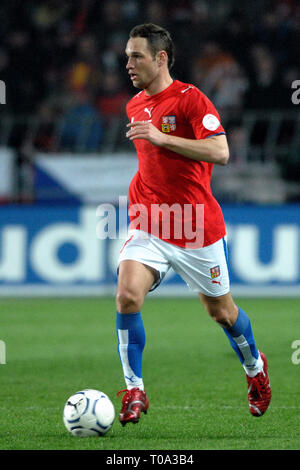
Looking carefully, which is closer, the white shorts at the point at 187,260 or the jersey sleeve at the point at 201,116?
the jersey sleeve at the point at 201,116

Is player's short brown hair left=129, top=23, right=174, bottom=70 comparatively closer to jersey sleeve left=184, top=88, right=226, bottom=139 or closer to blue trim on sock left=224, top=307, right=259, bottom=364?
jersey sleeve left=184, top=88, right=226, bottom=139

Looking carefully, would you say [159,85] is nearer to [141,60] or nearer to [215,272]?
[141,60]

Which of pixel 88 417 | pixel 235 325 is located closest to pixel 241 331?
pixel 235 325

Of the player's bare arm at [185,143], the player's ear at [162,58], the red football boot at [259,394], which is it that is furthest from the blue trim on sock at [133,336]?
the player's ear at [162,58]

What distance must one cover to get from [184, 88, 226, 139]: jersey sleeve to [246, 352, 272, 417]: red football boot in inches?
61.4

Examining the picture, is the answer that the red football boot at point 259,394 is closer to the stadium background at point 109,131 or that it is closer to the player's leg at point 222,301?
the player's leg at point 222,301

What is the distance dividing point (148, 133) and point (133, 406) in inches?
60.3

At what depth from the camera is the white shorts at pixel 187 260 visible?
560cm

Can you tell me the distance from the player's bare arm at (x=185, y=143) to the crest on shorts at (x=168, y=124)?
0.64 feet

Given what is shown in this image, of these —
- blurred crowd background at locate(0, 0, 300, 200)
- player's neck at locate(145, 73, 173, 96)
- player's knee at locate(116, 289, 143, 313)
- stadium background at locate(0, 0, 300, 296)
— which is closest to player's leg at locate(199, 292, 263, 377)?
player's knee at locate(116, 289, 143, 313)

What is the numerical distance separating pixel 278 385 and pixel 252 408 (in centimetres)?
139

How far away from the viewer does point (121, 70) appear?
621 inches

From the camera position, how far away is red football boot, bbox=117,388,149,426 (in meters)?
5.23
